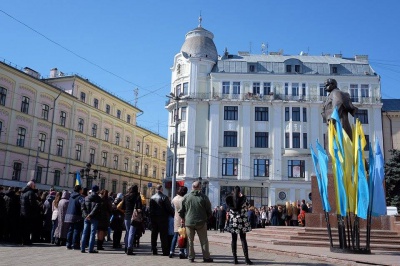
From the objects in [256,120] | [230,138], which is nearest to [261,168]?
[230,138]

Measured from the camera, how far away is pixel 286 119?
43969 mm

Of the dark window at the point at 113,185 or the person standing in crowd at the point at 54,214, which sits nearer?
the person standing in crowd at the point at 54,214

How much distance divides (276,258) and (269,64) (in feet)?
127

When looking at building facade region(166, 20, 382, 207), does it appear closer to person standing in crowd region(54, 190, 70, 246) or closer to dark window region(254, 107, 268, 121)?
dark window region(254, 107, 268, 121)

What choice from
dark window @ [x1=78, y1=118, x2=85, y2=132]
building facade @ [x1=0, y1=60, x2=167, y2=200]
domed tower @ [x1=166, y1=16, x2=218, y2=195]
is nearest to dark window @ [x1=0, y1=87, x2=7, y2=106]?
building facade @ [x1=0, y1=60, x2=167, y2=200]

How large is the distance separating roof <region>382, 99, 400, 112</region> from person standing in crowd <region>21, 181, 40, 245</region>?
139 feet

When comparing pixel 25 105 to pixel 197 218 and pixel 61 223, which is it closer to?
pixel 61 223

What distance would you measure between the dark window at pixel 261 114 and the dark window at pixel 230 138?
298 cm

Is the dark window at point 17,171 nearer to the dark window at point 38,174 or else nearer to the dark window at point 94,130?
the dark window at point 38,174

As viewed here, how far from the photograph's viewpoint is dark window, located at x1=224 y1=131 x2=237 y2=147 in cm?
4350

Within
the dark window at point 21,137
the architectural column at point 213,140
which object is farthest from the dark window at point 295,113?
the dark window at point 21,137

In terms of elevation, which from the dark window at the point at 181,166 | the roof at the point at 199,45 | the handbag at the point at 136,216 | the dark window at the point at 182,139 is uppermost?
the roof at the point at 199,45

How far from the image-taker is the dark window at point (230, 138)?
43500 millimetres

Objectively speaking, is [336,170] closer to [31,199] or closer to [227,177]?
[31,199]
